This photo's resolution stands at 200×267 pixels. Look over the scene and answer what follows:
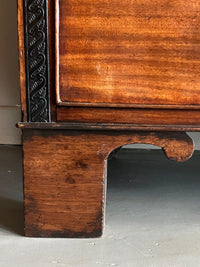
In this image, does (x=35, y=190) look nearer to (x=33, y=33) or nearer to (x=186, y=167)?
(x=33, y=33)

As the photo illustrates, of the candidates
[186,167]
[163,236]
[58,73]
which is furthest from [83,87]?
[186,167]

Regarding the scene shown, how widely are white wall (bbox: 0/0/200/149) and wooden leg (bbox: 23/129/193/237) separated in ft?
2.70

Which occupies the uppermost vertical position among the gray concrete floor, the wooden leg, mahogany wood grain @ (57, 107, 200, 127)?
mahogany wood grain @ (57, 107, 200, 127)

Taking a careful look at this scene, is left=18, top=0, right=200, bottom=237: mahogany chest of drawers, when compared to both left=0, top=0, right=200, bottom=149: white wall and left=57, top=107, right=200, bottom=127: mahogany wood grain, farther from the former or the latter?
left=0, top=0, right=200, bottom=149: white wall

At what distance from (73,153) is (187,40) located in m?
0.32

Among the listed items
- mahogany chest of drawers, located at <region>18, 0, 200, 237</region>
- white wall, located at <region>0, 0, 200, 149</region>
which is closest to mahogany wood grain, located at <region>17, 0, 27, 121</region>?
mahogany chest of drawers, located at <region>18, 0, 200, 237</region>

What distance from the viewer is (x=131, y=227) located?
32.0 inches

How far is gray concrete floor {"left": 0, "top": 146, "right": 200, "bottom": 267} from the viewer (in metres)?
0.68

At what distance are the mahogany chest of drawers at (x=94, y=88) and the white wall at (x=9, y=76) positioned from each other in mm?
833

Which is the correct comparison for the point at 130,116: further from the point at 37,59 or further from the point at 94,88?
the point at 37,59

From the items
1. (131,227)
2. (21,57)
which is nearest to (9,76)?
(21,57)

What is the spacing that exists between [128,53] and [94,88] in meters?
0.10

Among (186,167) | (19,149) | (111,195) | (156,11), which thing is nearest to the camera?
(156,11)

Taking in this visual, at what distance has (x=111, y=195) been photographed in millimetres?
1014
